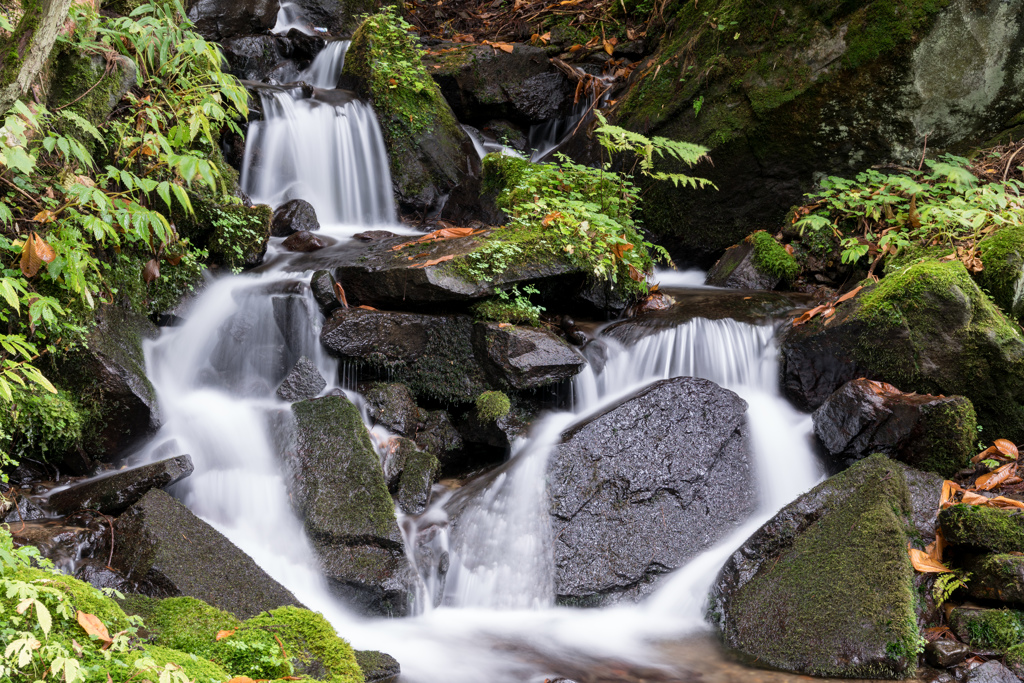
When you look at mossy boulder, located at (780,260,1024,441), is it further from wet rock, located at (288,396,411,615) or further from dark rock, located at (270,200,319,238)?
dark rock, located at (270,200,319,238)

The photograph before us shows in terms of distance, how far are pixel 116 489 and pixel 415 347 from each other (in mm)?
2429

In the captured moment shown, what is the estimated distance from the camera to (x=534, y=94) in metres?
10.6

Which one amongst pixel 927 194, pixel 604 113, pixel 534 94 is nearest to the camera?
pixel 927 194

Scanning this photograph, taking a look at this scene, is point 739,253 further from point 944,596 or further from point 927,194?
point 944,596

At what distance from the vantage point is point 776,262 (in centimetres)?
744

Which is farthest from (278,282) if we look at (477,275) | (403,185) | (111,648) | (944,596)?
(944,596)

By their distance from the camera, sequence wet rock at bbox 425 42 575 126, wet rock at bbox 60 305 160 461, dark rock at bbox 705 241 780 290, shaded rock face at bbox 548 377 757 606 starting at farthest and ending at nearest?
wet rock at bbox 425 42 575 126 → dark rock at bbox 705 241 780 290 → wet rock at bbox 60 305 160 461 → shaded rock face at bbox 548 377 757 606

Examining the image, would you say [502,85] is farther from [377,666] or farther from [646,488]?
[377,666]

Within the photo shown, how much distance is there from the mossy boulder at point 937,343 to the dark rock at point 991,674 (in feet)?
7.41

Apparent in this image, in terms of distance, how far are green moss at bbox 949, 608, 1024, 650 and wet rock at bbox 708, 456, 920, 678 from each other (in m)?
0.31

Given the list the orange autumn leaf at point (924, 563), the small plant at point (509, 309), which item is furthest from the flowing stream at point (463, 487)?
the orange autumn leaf at point (924, 563)

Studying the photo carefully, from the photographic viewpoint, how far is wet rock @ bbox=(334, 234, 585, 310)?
567cm

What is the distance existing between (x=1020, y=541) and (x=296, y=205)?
692 centimetres

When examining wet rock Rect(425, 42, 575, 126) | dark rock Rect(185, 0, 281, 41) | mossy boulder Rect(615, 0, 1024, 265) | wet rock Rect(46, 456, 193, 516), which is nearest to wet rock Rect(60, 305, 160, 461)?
wet rock Rect(46, 456, 193, 516)
